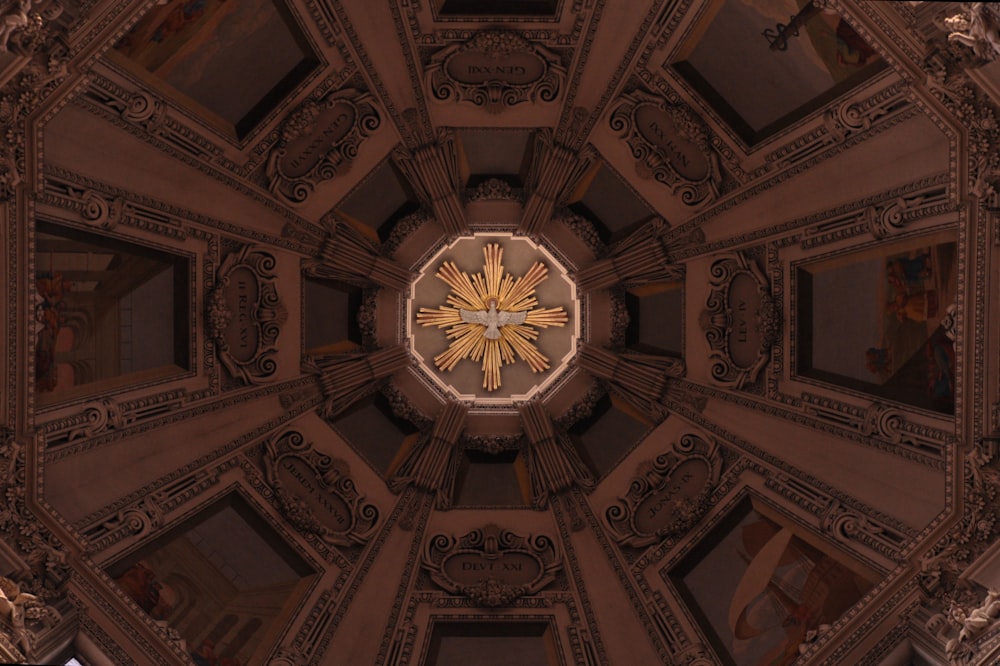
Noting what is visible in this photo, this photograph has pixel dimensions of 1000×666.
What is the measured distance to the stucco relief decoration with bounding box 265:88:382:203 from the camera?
57.6 ft

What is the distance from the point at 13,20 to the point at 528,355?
11.4 m

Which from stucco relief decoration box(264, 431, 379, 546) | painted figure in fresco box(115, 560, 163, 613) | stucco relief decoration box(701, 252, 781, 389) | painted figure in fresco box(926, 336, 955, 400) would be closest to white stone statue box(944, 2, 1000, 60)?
painted figure in fresco box(926, 336, 955, 400)

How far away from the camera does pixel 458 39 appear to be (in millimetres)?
17484

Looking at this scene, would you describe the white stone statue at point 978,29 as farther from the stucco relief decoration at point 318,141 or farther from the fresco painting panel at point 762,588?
the stucco relief decoration at point 318,141

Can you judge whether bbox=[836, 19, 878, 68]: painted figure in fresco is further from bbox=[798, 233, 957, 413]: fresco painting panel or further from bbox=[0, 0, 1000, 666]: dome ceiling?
bbox=[798, 233, 957, 413]: fresco painting panel

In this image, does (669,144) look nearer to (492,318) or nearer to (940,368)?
(492,318)

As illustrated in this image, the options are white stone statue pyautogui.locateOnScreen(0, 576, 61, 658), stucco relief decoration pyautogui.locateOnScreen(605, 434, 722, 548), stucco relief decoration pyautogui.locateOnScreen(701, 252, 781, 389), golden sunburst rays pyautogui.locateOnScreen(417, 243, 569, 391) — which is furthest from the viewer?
golden sunburst rays pyautogui.locateOnScreen(417, 243, 569, 391)

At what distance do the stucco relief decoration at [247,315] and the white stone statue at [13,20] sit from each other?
605 centimetres

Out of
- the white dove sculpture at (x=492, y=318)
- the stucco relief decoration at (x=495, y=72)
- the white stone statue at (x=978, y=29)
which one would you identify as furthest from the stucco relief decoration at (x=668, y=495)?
the white stone statue at (x=978, y=29)

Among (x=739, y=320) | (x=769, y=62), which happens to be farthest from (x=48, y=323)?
(x=769, y=62)

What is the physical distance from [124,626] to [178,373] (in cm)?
410

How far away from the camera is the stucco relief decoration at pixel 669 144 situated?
17703 millimetres

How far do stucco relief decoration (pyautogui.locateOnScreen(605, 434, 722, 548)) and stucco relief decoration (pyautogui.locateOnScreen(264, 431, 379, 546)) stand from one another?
3962mm

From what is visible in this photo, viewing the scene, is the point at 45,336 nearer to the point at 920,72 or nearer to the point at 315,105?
the point at 315,105
